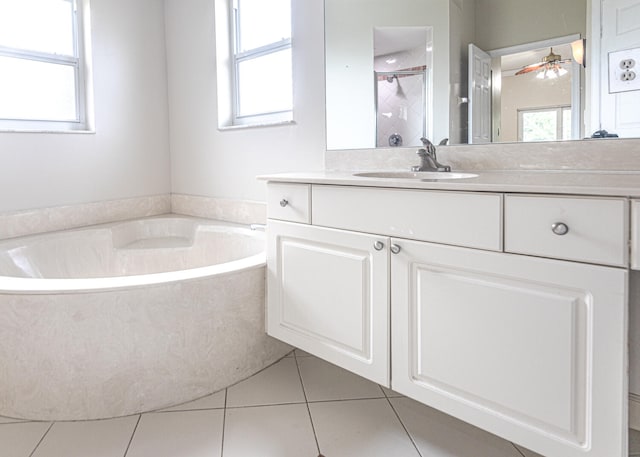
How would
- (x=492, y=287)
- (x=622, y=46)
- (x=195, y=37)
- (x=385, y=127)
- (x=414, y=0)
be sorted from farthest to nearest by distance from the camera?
1. (x=195, y=37)
2. (x=385, y=127)
3. (x=414, y=0)
4. (x=622, y=46)
5. (x=492, y=287)

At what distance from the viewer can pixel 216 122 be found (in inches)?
114

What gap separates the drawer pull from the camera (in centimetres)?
103

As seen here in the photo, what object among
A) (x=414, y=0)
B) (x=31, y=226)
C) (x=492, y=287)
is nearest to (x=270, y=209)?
(x=492, y=287)

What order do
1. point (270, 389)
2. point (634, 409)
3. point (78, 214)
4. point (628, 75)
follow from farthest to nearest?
point (78, 214) < point (270, 389) < point (628, 75) < point (634, 409)

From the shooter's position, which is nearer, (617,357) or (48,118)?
(617,357)

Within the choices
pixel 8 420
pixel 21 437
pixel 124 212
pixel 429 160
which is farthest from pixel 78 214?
pixel 429 160

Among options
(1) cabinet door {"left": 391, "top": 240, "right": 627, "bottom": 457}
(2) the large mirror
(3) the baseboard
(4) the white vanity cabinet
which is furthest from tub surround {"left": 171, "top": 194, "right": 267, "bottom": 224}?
(3) the baseboard

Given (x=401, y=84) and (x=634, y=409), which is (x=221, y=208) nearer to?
(x=401, y=84)

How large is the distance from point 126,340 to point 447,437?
1.15m

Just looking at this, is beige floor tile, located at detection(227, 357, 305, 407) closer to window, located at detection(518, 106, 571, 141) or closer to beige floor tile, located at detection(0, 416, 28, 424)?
beige floor tile, located at detection(0, 416, 28, 424)

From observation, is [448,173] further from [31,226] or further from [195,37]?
[31,226]

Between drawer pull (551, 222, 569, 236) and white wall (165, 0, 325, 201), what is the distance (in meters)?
1.45

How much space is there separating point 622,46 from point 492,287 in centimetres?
92

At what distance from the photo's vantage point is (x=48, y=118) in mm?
2701
